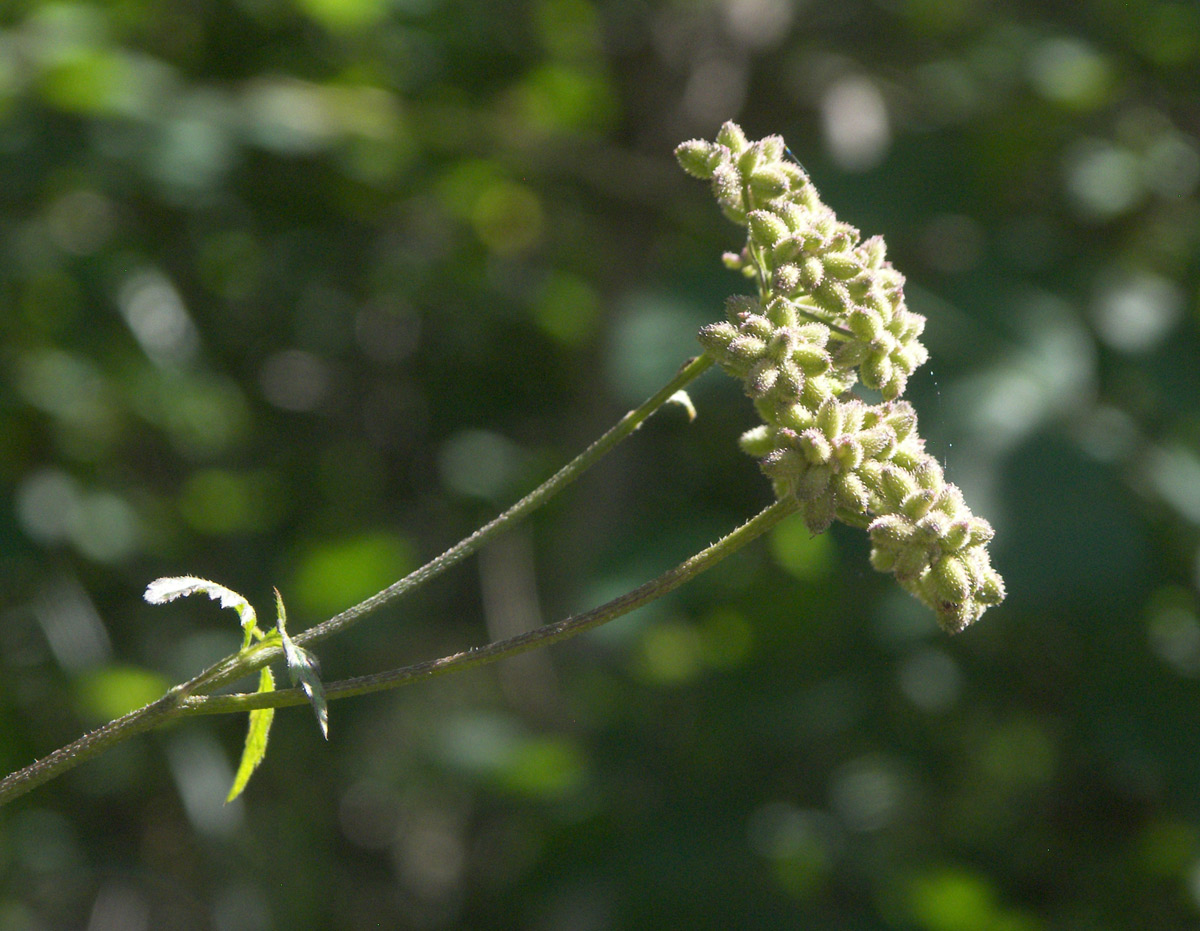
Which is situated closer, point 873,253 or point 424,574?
point 424,574

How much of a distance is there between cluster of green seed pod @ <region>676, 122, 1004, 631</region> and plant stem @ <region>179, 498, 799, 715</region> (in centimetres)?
6

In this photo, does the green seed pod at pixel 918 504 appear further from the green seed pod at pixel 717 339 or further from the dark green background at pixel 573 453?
the dark green background at pixel 573 453

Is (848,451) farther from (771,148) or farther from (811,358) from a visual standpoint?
(771,148)

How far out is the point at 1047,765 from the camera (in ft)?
12.0

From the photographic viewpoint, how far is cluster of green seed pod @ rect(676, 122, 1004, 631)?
3.57 feet

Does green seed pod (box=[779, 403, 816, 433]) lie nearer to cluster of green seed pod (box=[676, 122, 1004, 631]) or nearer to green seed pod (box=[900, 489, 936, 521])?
cluster of green seed pod (box=[676, 122, 1004, 631])

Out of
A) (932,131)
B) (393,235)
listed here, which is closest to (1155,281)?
(932,131)

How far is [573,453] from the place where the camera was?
401 cm

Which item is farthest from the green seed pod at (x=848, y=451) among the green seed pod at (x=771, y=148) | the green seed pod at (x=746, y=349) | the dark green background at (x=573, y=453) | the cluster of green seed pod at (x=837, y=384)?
the dark green background at (x=573, y=453)

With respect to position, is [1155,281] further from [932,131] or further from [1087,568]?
[1087,568]

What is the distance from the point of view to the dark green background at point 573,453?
285 cm

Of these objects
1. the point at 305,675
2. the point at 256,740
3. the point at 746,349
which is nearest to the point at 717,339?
the point at 746,349

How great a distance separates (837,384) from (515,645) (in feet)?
1.25

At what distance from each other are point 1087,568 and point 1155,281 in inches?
43.5
